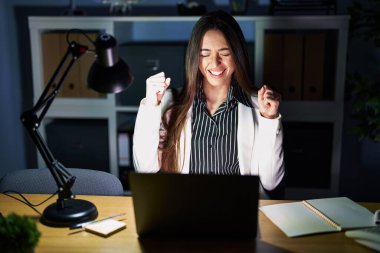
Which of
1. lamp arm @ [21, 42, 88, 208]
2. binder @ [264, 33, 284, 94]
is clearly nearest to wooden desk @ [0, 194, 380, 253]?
lamp arm @ [21, 42, 88, 208]

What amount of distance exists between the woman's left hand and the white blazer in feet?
0.08

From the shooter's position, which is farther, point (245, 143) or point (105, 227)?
point (245, 143)

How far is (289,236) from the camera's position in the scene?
4.41ft

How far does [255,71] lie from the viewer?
270cm

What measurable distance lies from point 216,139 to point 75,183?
64 cm

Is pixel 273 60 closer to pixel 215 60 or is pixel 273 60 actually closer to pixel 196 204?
pixel 215 60

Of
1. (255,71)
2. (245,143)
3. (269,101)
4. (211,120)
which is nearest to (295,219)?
(269,101)

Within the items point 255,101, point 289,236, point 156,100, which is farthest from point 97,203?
point 255,101

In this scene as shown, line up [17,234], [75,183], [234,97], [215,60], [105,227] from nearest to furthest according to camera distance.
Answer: [17,234] < [105,227] < [75,183] < [215,60] < [234,97]

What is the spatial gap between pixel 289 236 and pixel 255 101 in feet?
2.92

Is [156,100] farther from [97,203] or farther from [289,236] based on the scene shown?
[289,236]

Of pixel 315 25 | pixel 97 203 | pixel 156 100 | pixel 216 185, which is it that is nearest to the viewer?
pixel 216 185

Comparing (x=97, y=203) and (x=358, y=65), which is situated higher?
(x=358, y=65)

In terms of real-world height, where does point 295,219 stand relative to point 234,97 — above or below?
Result: below
